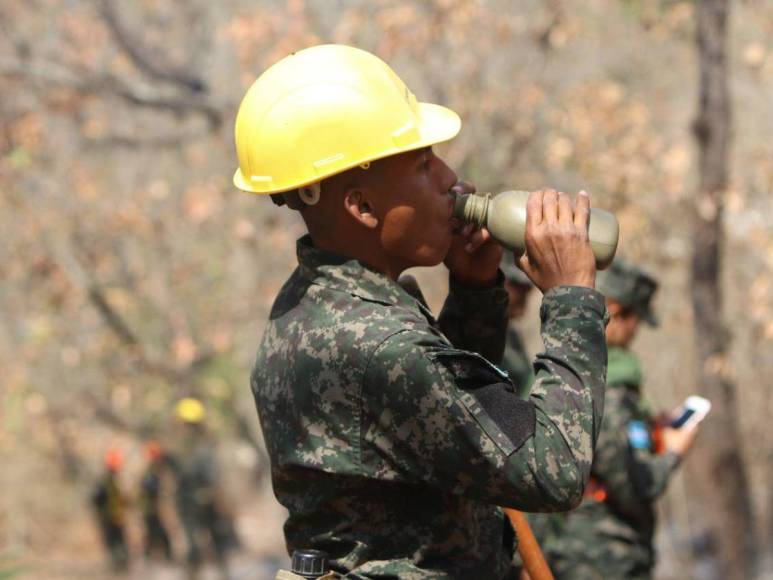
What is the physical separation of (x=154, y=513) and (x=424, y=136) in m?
12.3

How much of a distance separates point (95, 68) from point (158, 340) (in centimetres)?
244

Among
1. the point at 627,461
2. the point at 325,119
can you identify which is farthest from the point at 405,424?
the point at 627,461

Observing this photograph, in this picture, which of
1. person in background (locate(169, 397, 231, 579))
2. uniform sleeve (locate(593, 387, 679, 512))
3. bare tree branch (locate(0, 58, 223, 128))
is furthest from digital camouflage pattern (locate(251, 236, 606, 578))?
person in background (locate(169, 397, 231, 579))

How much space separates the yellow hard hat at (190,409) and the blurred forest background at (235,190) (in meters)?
0.14

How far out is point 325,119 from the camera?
2.31 m

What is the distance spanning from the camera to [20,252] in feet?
38.7

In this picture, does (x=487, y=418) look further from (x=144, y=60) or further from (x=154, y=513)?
(x=154, y=513)

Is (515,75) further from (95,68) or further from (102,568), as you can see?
(102,568)

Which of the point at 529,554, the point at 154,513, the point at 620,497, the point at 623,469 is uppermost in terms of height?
the point at 529,554

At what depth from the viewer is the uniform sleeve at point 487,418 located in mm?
2158

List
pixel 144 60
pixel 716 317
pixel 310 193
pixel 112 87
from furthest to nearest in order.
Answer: pixel 144 60, pixel 112 87, pixel 716 317, pixel 310 193

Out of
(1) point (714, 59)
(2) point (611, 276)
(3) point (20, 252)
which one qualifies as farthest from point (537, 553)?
(3) point (20, 252)

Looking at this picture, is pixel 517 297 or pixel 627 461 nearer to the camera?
pixel 627 461

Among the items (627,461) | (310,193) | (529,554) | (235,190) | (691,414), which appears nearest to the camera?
(310,193)
